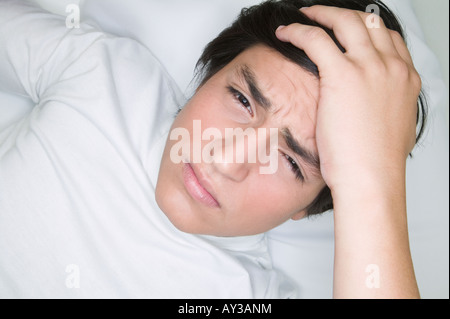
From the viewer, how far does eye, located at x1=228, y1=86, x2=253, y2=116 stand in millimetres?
859

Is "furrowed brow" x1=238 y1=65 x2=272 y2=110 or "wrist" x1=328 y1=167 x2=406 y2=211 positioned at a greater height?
"furrowed brow" x1=238 y1=65 x2=272 y2=110

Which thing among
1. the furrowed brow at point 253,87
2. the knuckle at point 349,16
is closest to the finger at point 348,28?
the knuckle at point 349,16

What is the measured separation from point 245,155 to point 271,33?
308 mm

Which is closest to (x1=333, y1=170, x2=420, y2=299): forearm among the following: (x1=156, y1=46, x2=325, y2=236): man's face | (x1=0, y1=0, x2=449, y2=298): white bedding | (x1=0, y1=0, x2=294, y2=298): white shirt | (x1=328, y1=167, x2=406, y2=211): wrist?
(x1=328, y1=167, x2=406, y2=211): wrist

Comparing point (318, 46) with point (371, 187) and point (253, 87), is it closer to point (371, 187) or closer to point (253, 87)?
point (253, 87)

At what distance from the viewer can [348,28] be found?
0.82m

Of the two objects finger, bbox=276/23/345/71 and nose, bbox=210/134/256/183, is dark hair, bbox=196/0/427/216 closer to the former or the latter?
finger, bbox=276/23/345/71

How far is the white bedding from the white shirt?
128mm

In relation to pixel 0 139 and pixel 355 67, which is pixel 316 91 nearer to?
pixel 355 67

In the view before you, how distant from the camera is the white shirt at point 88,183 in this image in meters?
0.92

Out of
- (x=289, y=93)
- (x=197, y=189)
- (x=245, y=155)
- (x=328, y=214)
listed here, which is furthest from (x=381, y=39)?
(x=328, y=214)

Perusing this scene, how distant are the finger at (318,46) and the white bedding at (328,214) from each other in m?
0.45

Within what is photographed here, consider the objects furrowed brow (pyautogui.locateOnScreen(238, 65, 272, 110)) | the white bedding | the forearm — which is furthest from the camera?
the white bedding

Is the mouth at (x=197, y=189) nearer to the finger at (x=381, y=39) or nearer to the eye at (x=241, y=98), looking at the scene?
the eye at (x=241, y=98)
